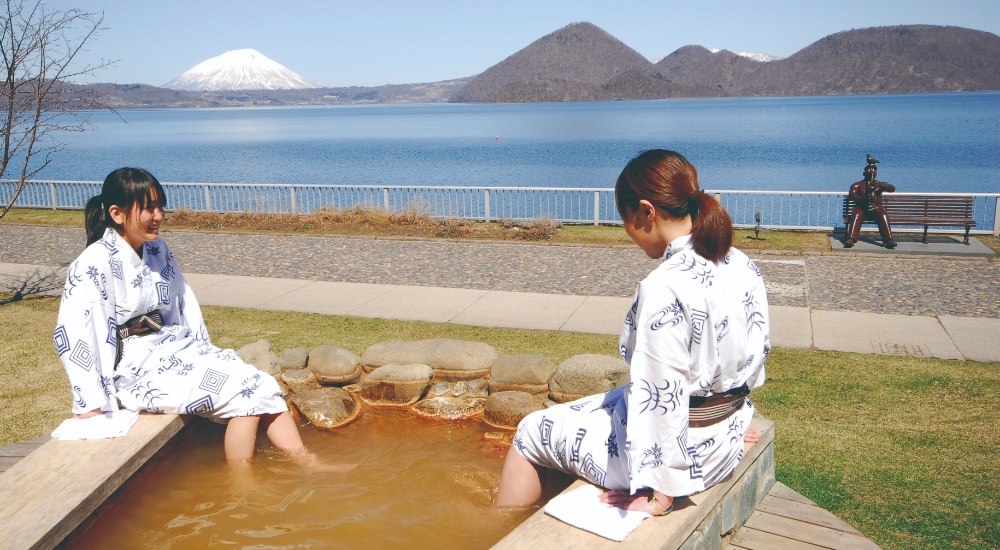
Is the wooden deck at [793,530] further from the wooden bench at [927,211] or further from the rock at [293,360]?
the wooden bench at [927,211]

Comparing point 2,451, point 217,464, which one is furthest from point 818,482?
point 2,451

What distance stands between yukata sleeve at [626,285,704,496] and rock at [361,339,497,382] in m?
2.96

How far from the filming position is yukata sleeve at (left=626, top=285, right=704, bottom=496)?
2777 millimetres

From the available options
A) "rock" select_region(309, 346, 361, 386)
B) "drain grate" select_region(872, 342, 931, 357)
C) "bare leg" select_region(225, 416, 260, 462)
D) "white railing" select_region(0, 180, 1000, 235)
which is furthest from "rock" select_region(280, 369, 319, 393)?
"white railing" select_region(0, 180, 1000, 235)

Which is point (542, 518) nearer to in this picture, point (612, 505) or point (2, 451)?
point (612, 505)

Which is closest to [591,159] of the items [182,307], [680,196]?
[182,307]

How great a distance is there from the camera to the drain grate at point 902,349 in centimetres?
714

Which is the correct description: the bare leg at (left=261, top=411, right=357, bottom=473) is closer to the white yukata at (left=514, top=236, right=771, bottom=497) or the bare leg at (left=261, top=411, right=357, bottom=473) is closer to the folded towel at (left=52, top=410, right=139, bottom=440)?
the folded towel at (left=52, top=410, right=139, bottom=440)

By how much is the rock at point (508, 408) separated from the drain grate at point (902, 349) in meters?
3.83

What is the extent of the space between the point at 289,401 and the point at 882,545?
152 inches

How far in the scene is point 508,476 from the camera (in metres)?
3.68

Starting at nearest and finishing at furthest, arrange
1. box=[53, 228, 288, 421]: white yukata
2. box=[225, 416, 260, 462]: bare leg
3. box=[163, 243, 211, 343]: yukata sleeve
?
box=[53, 228, 288, 421]: white yukata, box=[225, 416, 260, 462]: bare leg, box=[163, 243, 211, 343]: yukata sleeve

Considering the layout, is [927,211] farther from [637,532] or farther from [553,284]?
[637,532]

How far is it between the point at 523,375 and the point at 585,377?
50 centimetres
